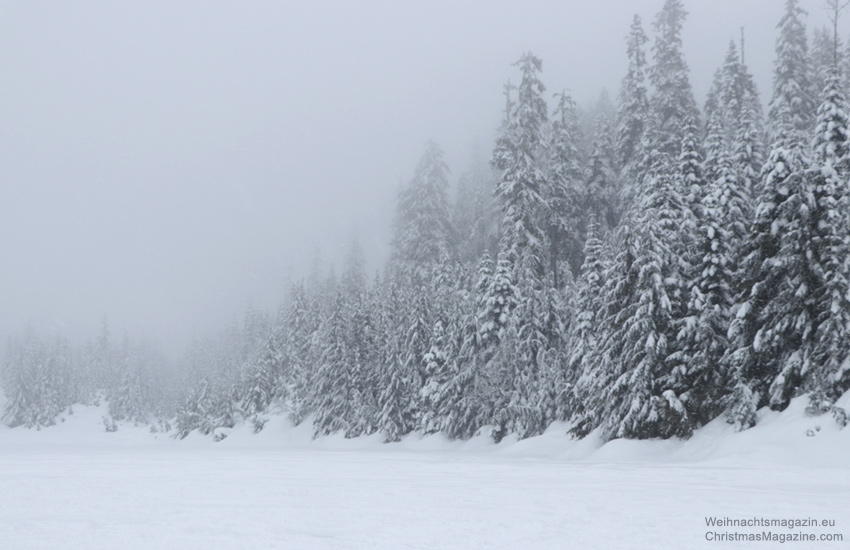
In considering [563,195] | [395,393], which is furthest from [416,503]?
[563,195]

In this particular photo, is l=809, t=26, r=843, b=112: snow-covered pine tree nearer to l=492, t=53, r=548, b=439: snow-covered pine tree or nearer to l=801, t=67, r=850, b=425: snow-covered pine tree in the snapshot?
l=492, t=53, r=548, b=439: snow-covered pine tree

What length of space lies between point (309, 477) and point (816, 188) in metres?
16.4

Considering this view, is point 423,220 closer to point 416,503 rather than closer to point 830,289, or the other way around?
point 830,289

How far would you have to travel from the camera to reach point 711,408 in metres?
20.1

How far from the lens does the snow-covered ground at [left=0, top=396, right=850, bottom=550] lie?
6.36 meters

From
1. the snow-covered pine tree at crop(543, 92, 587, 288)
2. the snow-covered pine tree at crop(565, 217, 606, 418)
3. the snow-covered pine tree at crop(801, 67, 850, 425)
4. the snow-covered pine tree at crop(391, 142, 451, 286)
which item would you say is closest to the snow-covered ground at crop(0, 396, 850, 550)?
the snow-covered pine tree at crop(801, 67, 850, 425)

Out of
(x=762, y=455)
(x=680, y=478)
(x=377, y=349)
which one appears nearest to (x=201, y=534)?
(x=680, y=478)

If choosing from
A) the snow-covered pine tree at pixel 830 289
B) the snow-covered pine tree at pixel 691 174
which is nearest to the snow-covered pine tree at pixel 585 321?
the snow-covered pine tree at pixel 691 174

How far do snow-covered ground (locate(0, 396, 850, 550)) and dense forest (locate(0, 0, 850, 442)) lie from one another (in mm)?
4203

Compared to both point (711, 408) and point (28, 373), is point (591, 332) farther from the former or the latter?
point (28, 373)

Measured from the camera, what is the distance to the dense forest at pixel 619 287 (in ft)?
59.2

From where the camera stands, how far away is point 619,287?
2202 centimetres

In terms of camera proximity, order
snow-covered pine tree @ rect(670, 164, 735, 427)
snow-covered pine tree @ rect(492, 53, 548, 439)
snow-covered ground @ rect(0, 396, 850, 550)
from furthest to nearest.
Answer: snow-covered pine tree @ rect(492, 53, 548, 439) < snow-covered pine tree @ rect(670, 164, 735, 427) < snow-covered ground @ rect(0, 396, 850, 550)

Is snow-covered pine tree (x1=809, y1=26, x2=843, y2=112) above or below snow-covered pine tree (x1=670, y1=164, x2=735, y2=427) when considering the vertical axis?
above
